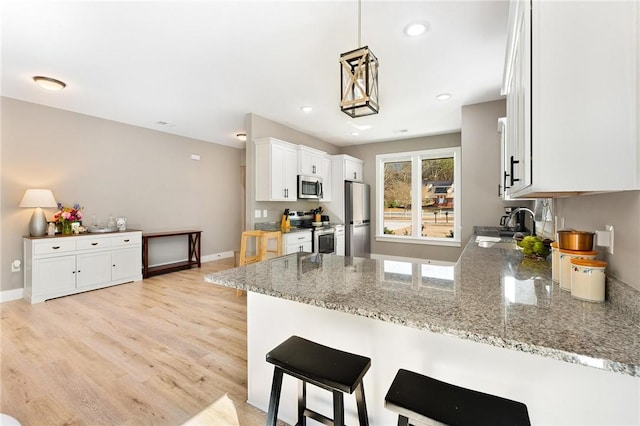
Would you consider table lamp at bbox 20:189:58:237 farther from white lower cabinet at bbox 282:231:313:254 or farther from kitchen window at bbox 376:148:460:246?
kitchen window at bbox 376:148:460:246

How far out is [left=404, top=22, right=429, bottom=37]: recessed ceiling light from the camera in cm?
219

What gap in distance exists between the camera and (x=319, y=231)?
488 centimetres

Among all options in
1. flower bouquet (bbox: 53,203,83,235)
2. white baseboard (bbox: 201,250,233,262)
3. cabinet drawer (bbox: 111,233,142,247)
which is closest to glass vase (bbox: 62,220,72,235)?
flower bouquet (bbox: 53,203,83,235)

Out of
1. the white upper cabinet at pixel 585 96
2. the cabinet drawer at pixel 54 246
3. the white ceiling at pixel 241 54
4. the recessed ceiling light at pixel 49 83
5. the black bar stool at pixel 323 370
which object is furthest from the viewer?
the cabinet drawer at pixel 54 246

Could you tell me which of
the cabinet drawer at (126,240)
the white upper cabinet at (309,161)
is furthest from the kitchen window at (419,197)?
the cabinet drawer at (126,240)

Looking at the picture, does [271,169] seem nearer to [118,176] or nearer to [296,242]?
[296,242]

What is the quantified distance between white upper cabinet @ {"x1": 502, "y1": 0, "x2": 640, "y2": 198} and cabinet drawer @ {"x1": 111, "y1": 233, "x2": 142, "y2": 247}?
17.2ft

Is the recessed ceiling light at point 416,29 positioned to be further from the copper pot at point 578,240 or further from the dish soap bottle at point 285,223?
the dish soap bottle at point 285,223

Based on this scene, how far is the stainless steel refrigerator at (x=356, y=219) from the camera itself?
5.55m

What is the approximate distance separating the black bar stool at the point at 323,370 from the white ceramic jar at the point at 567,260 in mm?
936

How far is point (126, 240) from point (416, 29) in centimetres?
494

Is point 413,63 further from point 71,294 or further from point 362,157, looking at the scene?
point 71,294

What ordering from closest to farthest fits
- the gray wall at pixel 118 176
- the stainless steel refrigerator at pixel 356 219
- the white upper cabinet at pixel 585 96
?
the white upper cabinet at pixel 585 96 < the gray wall at pixel 118 176 < the stainless steel refrigerator at pixel 356 219

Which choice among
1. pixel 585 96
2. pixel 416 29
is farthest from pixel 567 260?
pixel 416 29
